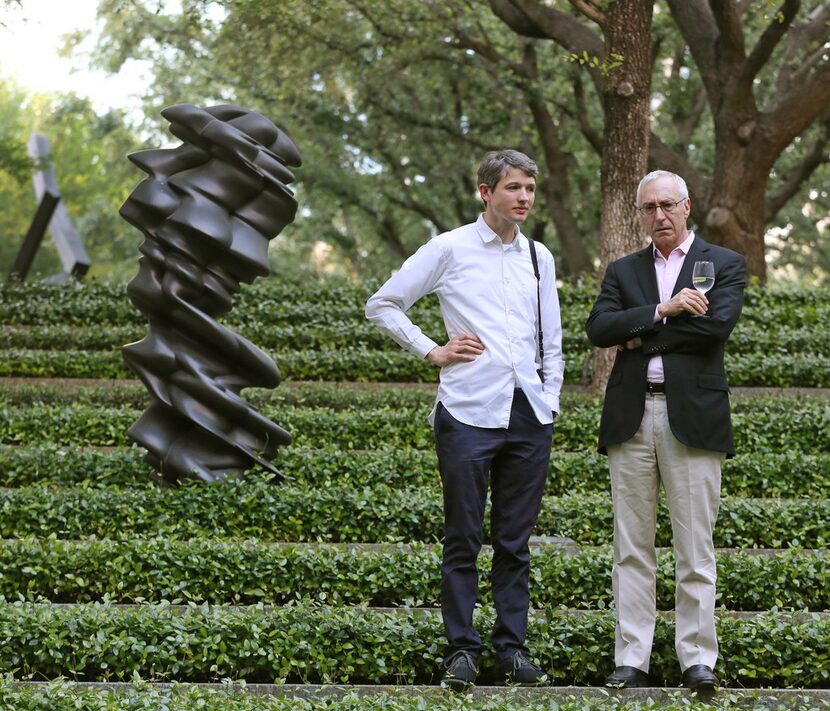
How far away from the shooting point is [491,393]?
4.69 m

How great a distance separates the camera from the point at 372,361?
12133 mm

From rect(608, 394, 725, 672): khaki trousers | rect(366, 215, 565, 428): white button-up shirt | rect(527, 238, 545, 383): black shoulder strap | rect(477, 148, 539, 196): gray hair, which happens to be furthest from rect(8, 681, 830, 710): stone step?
rect(477, 148, 539, 196): gray hair

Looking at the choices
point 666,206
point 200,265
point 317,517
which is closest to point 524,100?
point 200,265

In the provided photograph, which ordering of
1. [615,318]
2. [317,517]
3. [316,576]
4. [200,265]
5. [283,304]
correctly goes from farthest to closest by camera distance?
1. [283,304]
2. [200,265]
3. [317,517]
4. [316,576]
5. [615,318]

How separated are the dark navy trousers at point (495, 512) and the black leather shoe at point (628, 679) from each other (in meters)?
0.39

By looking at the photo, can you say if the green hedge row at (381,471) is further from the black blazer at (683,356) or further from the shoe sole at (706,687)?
the shoe sole at (706,687)

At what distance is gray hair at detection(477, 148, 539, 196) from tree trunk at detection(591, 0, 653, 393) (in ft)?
21.6

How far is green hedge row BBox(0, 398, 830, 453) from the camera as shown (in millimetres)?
9266

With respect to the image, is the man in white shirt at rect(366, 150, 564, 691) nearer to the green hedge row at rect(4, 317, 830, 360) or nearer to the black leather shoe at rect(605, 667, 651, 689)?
the black leather shoe at rect(605, 667, 651, 689)

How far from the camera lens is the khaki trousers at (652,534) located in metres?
4.60

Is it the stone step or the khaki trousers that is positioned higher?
the khaki trousers

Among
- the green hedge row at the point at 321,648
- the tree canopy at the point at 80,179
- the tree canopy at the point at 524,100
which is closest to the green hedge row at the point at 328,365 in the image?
the tree canopy at the point at 524,100

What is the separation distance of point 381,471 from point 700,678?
3973 mm

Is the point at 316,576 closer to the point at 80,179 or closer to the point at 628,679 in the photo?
the point at 628,679
